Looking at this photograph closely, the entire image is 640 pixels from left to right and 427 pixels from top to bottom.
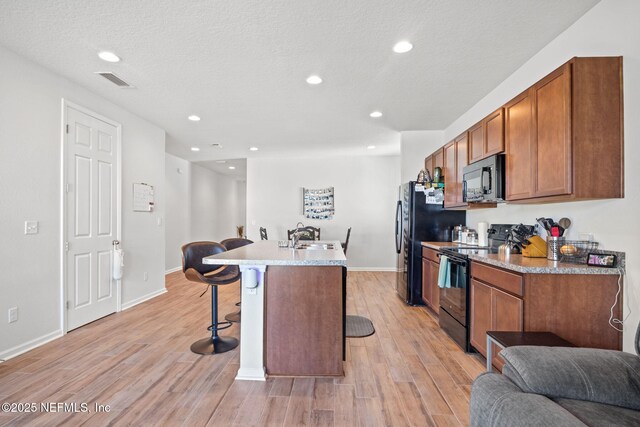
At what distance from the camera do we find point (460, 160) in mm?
3713

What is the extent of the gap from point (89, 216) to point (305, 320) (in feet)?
9.52

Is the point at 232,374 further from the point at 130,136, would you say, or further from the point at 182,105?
the point at 130,136

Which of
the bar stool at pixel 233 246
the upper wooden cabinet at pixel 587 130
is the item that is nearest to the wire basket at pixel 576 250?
the upper wooden cabinet at pixel 587 130

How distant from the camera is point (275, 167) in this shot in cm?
736

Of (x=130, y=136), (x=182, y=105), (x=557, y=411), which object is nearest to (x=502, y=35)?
(x=557, y=411)

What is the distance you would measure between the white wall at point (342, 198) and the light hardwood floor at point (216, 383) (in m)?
3.63

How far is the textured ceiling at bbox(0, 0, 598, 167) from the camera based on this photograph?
2.13 m

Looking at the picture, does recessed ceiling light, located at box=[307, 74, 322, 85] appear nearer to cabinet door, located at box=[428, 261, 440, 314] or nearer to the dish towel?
the dish towel

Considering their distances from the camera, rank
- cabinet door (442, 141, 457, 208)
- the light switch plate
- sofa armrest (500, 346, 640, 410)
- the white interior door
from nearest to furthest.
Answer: sofa armrest (500, 346, 640, 410), the light switch plate, the white interior door, cabinet door (442, 141, 457, 208)

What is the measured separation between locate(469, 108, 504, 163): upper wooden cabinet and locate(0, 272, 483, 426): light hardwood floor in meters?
1.92

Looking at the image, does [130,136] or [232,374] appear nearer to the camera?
[232,374]

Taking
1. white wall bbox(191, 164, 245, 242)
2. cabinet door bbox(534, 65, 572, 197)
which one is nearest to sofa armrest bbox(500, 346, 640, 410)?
cabinet door bbox(534, 65, 572, 197)

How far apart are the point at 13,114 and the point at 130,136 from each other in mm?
1524

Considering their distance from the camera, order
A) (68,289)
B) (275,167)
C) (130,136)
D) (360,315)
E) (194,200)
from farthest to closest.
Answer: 1. (194,200)
2. (275,167)
3. (130,136)
4. (360,315)
5. (68,289)
